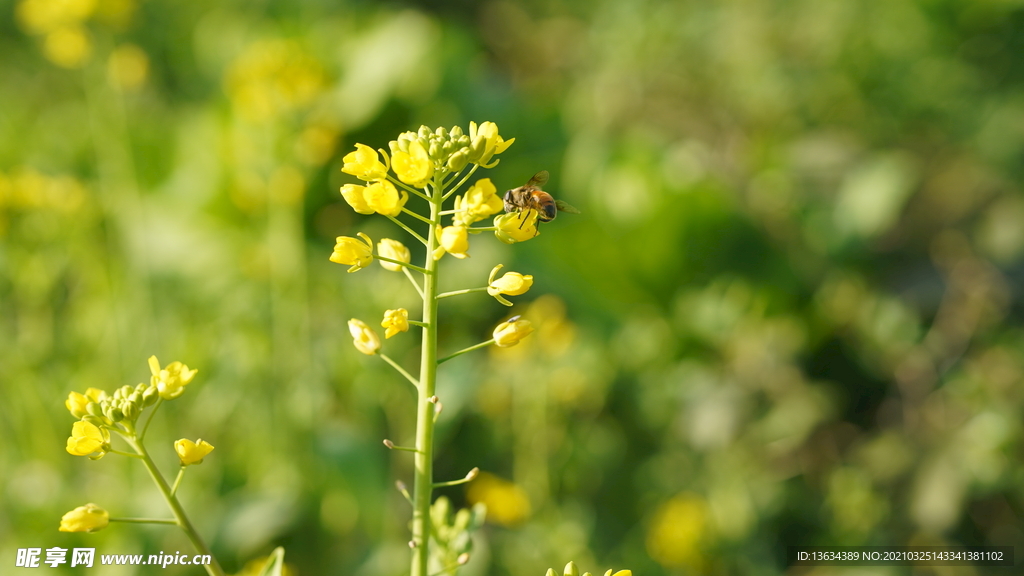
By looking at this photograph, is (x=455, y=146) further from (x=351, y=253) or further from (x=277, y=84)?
(x=277, y=84)

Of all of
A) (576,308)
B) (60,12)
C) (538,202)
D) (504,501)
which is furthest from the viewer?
(576,308)

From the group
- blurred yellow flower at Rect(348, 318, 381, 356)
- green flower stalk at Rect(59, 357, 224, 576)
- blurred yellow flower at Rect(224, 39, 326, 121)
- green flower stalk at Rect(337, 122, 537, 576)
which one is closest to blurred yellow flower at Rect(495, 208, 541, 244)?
green flower stalk at Rect(337, 122, 537, 576)

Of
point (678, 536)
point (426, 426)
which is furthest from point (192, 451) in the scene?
point (678, 536)

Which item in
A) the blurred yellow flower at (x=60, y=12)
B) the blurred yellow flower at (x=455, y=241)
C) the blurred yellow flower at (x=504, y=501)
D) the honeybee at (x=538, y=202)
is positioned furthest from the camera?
the blurred yellow flower at (x=60, y=12)

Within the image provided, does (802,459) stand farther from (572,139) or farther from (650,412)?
(572,139)

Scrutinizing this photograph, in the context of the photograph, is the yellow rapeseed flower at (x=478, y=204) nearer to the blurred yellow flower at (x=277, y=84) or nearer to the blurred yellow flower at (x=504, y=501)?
the blurred yellow flower at (x=504, y=501)

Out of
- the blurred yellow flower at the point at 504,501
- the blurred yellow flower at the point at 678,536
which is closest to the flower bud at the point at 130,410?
the blurred yellow flower at the point at 504,501

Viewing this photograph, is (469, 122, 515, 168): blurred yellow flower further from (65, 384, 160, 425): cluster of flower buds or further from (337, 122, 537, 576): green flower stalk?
(65, 384, 160, 425): cluster of flower buds
